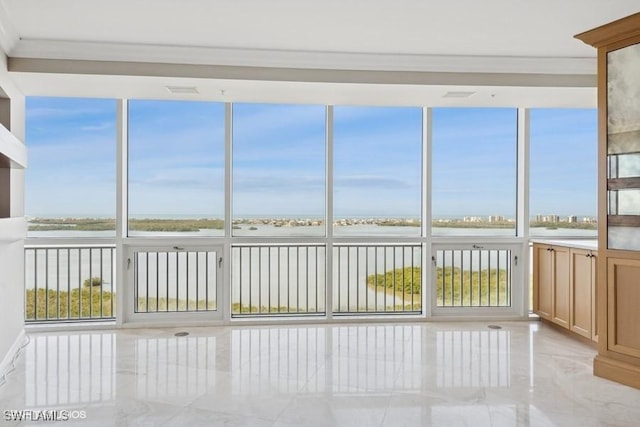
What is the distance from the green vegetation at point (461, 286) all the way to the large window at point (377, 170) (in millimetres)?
564

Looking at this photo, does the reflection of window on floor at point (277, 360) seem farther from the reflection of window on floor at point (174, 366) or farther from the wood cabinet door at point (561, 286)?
the wood cabinet door at point (561, 286)

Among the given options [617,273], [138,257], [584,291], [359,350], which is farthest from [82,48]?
[584,291]

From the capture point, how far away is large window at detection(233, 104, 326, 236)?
4.84 metres

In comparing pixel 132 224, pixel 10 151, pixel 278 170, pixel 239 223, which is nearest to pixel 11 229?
pixel 10 151

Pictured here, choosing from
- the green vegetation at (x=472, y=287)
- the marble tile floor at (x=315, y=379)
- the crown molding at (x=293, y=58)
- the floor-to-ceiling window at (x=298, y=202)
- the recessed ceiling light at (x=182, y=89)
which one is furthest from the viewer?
the green vegetation at (x=472, y=287)

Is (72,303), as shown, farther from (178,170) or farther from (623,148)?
(623,148)

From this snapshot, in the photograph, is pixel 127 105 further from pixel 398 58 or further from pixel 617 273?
pixel 617 273

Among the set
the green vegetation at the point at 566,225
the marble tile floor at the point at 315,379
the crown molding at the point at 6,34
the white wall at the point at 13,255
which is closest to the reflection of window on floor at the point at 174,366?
the marble tile floor at the point at 315,379

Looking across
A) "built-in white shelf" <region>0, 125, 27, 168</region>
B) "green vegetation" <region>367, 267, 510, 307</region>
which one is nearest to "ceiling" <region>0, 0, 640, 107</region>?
"built-in white shelf" <region>0, 125, 27, 168</region>

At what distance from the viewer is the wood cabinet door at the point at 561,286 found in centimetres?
425

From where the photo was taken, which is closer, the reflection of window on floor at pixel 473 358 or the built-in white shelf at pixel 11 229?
the built-in white shelf at pixel 11 229

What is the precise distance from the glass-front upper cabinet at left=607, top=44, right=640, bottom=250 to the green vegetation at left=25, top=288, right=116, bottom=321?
4.79 m

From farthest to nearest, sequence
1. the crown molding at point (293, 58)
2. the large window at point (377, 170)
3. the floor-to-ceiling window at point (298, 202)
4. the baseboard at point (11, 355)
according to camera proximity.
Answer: the large window at point (377, 170) < the floor-to-ceiling window at point (298, 202) < the crown molding at point (293, 58) < the baseboard at point (11, 355)

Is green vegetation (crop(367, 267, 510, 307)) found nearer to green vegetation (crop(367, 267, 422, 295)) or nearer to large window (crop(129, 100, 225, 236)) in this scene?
green vegetation (crop(367, 267, 422, 295))
